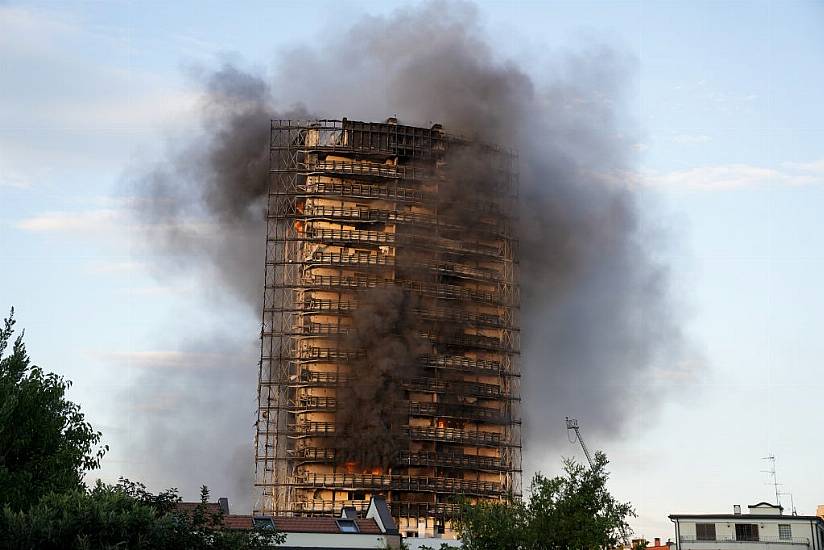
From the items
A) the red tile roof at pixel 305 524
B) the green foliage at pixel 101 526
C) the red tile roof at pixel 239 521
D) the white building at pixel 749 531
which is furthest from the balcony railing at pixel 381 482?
the green foliage at pixel 101 526

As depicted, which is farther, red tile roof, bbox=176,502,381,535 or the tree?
red tile roof, bbox=176,502,381,535

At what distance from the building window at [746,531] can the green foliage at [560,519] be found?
1588 inches

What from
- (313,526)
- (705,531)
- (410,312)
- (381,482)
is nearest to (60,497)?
(313,526)

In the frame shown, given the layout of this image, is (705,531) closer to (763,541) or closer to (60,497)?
(763,541)

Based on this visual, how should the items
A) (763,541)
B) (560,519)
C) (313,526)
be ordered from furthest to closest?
(763,541), (313,526), (560,519)

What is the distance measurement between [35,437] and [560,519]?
71.4ft

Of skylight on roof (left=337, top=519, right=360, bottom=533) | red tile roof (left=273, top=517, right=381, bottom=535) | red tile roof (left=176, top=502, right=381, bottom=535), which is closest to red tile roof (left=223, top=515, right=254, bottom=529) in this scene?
red tile roof (left=176, top=502, right=381, bottom=535)

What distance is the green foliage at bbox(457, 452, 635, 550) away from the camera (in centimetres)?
5066

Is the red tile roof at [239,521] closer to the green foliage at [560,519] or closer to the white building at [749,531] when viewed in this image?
the green foliage at [560,519]

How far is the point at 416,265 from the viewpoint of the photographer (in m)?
113

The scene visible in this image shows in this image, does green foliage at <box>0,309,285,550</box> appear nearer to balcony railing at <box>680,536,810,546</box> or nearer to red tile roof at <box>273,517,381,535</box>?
red tile roof at <box>273,517,381,535</box>

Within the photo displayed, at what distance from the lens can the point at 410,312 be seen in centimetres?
11175

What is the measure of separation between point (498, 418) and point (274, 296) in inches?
935

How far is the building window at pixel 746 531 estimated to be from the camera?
A: 88781 millimetres
